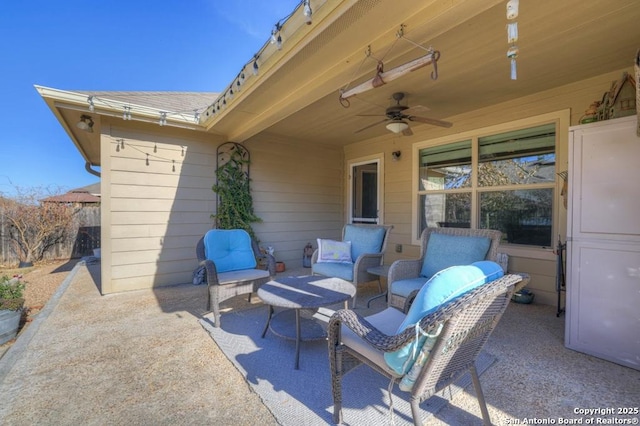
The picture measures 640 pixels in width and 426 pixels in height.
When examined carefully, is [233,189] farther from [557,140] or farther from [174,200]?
[557,140]

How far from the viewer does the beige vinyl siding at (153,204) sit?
13.4 feet

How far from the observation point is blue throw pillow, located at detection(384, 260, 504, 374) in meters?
1.17

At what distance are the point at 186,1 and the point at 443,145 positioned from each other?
16.2ft

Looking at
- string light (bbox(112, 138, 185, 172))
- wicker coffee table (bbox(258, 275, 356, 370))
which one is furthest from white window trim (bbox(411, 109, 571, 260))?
string light (bbox(112, 138, 185, 172))

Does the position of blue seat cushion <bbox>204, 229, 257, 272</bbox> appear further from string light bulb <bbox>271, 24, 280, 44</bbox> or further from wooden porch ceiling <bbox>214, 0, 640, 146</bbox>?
string light bulb <bbox>271, 24, 280, 44</bbox>

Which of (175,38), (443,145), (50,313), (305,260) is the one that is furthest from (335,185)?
(50,313)

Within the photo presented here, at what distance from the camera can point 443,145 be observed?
188 inches

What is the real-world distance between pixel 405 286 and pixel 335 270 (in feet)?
3.47

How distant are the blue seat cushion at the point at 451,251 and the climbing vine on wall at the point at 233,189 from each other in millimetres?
3214

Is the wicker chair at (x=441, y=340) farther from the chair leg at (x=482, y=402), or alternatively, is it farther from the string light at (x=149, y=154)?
the string light at (x=149, y=154)

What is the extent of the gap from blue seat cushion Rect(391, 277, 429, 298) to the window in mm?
2087

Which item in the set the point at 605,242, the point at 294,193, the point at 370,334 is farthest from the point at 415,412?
the point at 294,193

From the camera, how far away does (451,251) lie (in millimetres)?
2945

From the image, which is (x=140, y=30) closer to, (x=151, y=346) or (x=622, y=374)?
(x=151, y=346)
